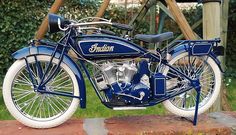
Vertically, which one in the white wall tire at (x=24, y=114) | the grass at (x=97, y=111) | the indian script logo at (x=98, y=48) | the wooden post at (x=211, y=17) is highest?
the wooden post at (x=211, y=17)

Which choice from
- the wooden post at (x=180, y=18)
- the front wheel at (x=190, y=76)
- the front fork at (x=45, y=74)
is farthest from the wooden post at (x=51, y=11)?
the front wheel at (x=190, y=76)

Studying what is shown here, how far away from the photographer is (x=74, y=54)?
308cm

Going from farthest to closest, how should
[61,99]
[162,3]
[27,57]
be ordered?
1. [162,3]
2. [61,99]
3. [27,57]

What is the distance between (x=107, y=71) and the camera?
9.98 ft

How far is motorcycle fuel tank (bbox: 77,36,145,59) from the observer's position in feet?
9.60

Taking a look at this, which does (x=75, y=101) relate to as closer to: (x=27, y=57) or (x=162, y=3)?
(x=27, y=57)

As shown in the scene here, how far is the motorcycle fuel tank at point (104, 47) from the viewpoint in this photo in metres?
2.93

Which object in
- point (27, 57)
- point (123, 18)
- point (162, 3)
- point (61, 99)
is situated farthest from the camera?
point (123, 18)

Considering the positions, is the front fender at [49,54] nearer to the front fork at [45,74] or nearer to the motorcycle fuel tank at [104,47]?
the front fork at [45,74]

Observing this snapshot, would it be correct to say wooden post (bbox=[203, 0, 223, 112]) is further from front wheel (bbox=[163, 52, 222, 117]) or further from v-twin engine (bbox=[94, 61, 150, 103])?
v-twin engine (bbox=[94, 61, 150, 103])

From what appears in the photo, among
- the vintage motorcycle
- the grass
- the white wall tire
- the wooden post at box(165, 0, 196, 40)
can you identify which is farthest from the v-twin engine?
the grass

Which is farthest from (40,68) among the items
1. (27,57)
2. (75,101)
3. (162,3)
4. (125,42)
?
(162,3)

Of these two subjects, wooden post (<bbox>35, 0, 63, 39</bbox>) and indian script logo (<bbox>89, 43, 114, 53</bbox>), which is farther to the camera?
wooden post (<bbox>35, 0, 63, 39</bbox>)

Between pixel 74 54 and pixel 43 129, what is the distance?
1.96 feet
